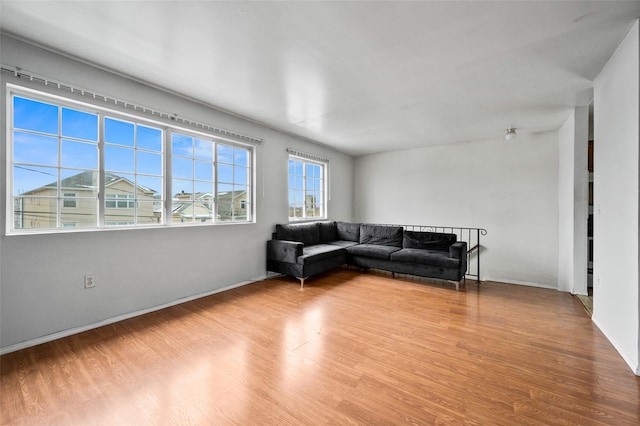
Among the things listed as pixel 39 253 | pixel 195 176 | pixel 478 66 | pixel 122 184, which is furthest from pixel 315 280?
pixel 478 66

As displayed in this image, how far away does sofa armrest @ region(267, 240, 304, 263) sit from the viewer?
3.98 metres

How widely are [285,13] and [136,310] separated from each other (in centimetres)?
324

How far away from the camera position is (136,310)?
2836 mm

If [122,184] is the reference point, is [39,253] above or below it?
below

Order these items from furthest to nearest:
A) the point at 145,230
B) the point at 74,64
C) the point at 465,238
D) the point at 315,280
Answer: the point at 465,238 → the point at 315,280 → the point at 145,230 → the point at 74,64

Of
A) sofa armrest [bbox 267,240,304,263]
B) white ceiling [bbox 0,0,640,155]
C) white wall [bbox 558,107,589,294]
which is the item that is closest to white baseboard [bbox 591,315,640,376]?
white wall [bbox 558,107,589,294]

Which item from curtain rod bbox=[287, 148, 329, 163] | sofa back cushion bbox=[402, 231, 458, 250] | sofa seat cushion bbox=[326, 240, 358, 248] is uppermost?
curtain rod bbox=[287, 148, 329, 163]

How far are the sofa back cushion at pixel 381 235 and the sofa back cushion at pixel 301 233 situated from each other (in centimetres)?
102

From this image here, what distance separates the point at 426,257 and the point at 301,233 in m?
2.18

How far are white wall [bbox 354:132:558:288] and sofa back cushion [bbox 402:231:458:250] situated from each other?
0.99 m

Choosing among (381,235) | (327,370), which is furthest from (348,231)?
(327,370)

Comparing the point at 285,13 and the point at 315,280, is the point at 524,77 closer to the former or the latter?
the point at 285,13

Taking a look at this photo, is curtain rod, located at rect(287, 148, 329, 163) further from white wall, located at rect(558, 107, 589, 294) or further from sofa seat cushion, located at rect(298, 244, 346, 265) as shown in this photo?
white wall, located at rect(558, 107, 589, 294)

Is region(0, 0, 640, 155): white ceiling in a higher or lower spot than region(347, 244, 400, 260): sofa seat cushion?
higher
